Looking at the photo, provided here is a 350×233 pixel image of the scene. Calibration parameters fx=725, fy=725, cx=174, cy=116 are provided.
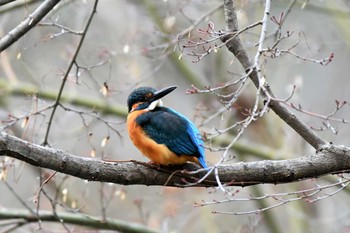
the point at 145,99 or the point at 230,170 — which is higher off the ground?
the point at 145,99

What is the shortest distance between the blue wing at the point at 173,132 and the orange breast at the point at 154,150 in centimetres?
3

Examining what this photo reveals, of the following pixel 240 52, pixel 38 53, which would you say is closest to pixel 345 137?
pixel 38 53

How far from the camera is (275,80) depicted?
8.34 m

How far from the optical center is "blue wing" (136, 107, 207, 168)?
4.00 metres

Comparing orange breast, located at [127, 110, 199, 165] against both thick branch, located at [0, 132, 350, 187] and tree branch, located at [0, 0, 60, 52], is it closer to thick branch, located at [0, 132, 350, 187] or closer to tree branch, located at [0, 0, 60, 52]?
thick branch, located at [0, 132, 350, 187]

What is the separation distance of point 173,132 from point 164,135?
0.05 m

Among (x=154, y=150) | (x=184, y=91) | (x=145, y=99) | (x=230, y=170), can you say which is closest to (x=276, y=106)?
(x=230, y=170)

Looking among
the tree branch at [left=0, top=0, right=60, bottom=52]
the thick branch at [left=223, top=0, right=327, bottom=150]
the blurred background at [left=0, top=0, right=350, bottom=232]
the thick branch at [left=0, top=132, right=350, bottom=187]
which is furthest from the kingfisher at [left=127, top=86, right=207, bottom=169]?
the blurred background at [left=0, top=0, right=350, bottom=232]

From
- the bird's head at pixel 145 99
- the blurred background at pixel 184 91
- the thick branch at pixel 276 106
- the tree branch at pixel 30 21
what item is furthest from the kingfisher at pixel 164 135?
the blurred background at pixel 184 91

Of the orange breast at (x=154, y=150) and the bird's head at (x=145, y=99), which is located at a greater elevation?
the bird's head at (x=145, y=99)

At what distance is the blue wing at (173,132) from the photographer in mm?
4004

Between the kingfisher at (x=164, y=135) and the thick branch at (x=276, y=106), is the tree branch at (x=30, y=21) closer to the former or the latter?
the kingfisher at (x=164, y=135)

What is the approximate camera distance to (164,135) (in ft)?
13.5

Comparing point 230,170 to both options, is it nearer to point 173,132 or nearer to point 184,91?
point 173,132
